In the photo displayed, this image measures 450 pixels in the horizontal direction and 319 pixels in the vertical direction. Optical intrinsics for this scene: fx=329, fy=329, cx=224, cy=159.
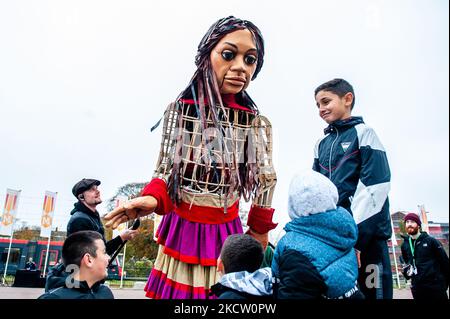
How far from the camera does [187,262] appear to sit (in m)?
1.76

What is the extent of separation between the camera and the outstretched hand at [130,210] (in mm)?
1551

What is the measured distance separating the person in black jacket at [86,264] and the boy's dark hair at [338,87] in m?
1.65

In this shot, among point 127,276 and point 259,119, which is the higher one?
point 259,119

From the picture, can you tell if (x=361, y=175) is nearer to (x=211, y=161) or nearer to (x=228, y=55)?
(x=211, y=161)

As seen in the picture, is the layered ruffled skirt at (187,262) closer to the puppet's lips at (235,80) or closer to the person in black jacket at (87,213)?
the person in black jacket at (87,213)

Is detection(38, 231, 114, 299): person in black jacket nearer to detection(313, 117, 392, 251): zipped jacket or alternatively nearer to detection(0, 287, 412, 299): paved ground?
detection(313, 117, 392, 251): zipped jacket

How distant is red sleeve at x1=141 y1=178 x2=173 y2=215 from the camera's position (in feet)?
5.61

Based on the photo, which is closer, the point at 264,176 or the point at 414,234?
the point at 264,176

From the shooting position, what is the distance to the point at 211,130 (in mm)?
1935

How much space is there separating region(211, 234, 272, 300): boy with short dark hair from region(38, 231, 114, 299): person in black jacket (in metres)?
0.59

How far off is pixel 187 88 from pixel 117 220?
1.00 m

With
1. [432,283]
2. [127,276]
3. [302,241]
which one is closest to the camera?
[302,241]

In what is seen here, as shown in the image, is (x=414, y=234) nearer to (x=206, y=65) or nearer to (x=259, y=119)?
(x=259, y=119)

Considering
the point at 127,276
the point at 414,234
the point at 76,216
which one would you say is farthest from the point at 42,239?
the point at 414,234
